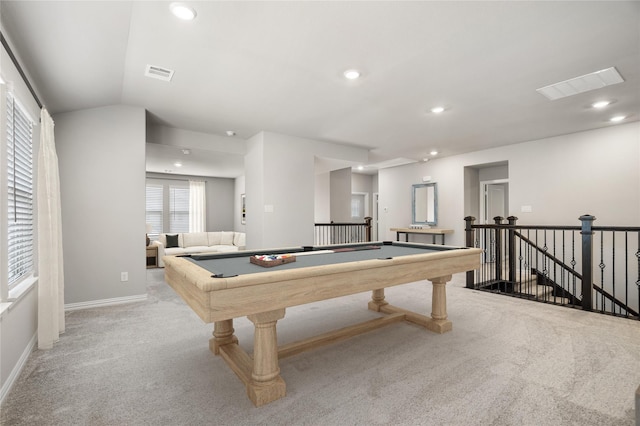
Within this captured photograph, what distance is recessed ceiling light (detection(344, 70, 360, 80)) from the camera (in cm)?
284

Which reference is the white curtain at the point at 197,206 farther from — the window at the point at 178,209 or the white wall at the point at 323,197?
the white wall at the point at 323,197

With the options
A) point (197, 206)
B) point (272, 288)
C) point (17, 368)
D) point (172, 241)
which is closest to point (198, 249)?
point (172, 241)

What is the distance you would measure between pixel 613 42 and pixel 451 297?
9.79ft

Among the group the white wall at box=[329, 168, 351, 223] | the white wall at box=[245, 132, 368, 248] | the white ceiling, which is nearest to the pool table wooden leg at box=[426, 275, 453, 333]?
the white ceiling

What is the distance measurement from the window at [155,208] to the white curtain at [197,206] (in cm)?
76

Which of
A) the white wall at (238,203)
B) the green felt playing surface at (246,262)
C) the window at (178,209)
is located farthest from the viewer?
the white wall at (238,203)

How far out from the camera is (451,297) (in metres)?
4.02

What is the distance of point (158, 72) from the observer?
285 centimetres

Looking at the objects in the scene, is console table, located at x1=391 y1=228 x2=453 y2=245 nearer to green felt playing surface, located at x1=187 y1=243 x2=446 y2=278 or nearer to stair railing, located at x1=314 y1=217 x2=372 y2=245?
stair railing, located at x1=314 y1=217 x2=372 y2=245

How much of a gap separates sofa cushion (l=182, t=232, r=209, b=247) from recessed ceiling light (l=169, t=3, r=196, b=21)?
6456mm

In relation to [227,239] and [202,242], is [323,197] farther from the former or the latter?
[202,242]

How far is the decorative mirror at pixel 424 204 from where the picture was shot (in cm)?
710

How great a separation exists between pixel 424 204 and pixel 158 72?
6.09m

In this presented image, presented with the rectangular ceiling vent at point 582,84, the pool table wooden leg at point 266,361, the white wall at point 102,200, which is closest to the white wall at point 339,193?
the white wall at point 102,200
